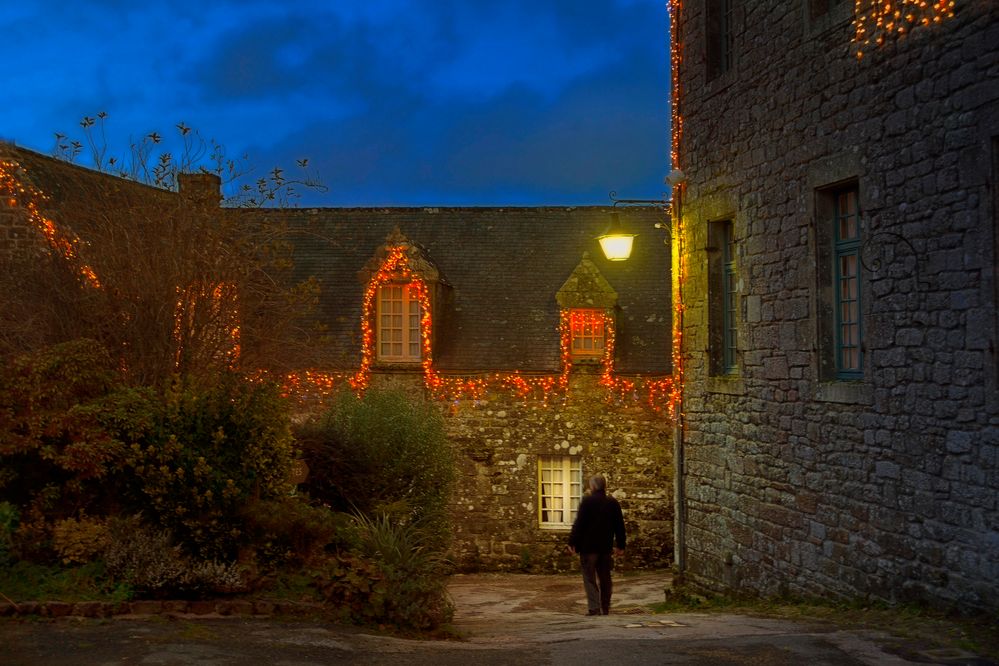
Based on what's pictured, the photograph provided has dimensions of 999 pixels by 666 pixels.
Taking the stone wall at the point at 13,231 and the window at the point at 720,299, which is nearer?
the window at the point at 720,299

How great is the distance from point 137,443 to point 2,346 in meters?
3.14

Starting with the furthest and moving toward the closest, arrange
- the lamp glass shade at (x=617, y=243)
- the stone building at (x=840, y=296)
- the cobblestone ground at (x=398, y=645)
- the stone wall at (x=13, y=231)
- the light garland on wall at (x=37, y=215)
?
the stone wall at (x=13, y=231) → the lamp glass shade at (x=617, y=243) → the light garland on wall at (x=37, y=215) → the stone building at (x=840, y=296) → the cobblestone ground at (x=398, y=645)

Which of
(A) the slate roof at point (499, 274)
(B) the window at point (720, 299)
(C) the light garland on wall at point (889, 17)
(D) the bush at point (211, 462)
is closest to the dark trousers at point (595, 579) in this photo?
(B) the window at point (720, 299)

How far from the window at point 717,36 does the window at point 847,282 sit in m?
3.25

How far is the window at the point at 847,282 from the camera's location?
9086 millimetres

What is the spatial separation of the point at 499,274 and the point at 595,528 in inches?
429

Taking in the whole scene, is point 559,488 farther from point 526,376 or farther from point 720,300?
point 720,300

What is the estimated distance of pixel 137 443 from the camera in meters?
8.18

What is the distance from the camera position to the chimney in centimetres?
1096

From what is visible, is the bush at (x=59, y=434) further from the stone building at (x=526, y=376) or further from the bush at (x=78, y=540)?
the stone building at (x=526, y=376)

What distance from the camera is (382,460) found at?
39.0ft

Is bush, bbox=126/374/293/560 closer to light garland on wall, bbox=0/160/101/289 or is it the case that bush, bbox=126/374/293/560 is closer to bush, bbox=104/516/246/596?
bush, bbox=104/516/246/596

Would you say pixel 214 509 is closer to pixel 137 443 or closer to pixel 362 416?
pixel 137 443

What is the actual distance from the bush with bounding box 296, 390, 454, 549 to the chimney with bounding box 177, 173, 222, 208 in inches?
109
